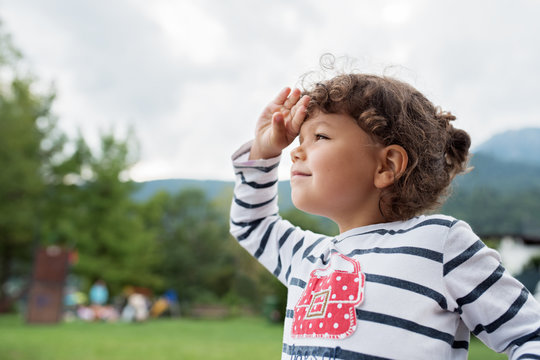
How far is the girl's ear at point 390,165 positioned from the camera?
0.78 meters

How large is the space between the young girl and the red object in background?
8001 mm

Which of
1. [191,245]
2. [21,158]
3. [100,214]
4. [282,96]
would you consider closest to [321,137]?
[282,96]

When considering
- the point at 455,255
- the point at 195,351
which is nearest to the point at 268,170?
the point at 455,255

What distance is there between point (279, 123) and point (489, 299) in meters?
0.42

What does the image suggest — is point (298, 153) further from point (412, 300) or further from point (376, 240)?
point (412, 300)

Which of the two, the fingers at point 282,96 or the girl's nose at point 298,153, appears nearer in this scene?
the girl's nose at point 298,153

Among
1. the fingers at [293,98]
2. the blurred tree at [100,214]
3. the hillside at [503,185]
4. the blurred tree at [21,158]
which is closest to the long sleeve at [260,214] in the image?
the fingers at [293,98]

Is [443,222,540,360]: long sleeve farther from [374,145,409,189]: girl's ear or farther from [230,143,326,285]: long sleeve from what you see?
[230,143,326,285]: long sleeve

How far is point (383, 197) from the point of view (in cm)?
80

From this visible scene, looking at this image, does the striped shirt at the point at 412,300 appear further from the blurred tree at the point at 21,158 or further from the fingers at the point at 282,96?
the blurred tree at the point at 21,158

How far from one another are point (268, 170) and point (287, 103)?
130 millimetres

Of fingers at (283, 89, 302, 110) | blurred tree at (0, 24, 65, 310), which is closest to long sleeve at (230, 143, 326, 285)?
fingers at (283, 89, 302, 110)

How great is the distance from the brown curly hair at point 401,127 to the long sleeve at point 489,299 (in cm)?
11

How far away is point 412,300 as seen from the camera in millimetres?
669
